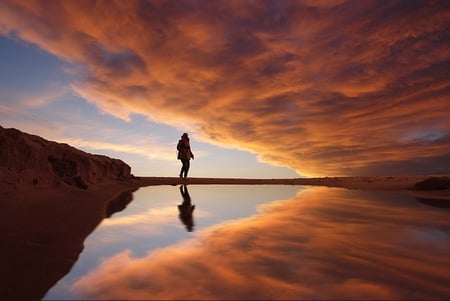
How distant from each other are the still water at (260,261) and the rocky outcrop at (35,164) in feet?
6.80

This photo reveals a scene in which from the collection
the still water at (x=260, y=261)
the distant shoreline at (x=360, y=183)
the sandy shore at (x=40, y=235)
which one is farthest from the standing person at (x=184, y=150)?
the still water at (x=260, y=261)

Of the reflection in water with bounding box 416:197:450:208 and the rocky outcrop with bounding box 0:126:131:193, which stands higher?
the rocky outcrop with bounding box 0:126:131:193

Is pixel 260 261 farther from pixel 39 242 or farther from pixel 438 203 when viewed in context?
pixel 438 203

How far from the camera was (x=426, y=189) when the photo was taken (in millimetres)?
15305

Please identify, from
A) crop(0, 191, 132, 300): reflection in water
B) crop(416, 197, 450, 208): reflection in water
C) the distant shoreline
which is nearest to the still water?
crop(0, 191, 132, 300): reflection in water

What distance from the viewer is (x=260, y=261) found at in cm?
320

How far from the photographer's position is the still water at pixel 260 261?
243 centimetres

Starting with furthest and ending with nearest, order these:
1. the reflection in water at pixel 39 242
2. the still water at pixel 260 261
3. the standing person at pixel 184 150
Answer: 1. the standing person at pixel 184 150
2. the reflection in water at pixel 39 242
3. the still water at pixel 260 261

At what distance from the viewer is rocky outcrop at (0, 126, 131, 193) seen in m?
5.58

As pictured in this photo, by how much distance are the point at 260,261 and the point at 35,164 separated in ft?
19.1

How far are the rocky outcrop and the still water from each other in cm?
207

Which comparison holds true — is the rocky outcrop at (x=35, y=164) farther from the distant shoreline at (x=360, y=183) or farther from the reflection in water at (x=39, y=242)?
the distant shoreline at (x=360, y=183)

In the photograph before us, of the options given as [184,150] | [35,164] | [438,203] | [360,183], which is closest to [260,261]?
[35,164]

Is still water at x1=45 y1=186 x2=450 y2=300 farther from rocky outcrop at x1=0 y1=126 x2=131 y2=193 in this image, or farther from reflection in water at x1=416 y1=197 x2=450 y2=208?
reflection in water at x1=416 y1=197 x2=450 y2=208
